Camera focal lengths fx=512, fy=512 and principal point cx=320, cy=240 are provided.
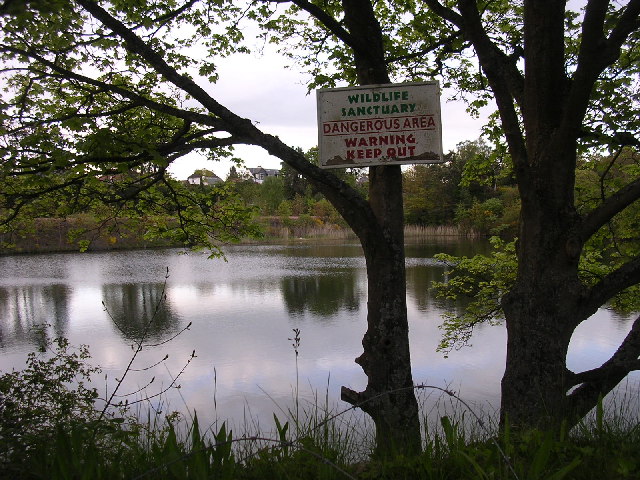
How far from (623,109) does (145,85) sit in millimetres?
4289

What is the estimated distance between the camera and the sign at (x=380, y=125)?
3.03 metres

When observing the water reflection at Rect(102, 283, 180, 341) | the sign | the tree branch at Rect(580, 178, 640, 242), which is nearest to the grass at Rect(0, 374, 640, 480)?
the tree branch at Rect(580, 178, 640, 242)

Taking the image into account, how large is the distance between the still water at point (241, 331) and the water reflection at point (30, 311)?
0.04 m

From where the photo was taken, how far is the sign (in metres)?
3.03

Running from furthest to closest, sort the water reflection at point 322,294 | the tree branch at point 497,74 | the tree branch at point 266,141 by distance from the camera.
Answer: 1. the water reflection at point 322,294
2. the tree branch at point 497,74
3. the tree branch at point 266,141

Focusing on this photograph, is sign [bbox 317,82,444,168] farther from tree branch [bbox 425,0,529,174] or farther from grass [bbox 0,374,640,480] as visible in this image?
grass [bbox 0,374,640,480]

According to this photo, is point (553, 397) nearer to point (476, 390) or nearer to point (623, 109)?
point (623, 109)

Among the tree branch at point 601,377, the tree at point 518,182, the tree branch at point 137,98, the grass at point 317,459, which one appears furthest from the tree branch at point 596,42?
the tree branch at point 137,98

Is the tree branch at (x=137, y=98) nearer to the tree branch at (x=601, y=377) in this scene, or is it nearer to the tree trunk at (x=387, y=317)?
the tree trunk at (x=387, y=317)

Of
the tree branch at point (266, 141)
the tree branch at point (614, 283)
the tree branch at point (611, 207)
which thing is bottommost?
the tree branch at point (614, 283)

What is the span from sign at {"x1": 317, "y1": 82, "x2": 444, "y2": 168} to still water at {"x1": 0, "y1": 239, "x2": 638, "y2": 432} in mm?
1783

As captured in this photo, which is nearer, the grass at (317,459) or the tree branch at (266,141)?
the grass at (317,459)

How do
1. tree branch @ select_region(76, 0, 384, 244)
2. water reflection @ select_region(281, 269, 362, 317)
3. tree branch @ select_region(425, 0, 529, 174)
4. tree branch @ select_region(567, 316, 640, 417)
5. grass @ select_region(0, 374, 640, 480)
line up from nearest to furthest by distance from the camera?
grass @ select_region(0, 374, 640, 480), tree branch @ select_region(76, 0, 384, 244), tree branch @ select_region(567, 316, 640, 417), tree branch @ select_region(425, 0, 529, 174), water reflection @ select_region(281, 269, 362, 317)

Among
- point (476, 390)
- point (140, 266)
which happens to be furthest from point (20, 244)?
point (476, 390)
